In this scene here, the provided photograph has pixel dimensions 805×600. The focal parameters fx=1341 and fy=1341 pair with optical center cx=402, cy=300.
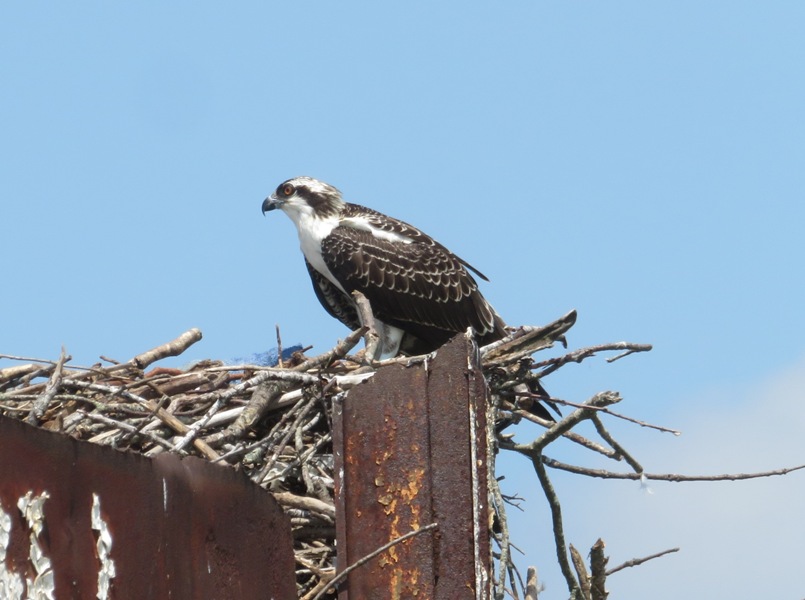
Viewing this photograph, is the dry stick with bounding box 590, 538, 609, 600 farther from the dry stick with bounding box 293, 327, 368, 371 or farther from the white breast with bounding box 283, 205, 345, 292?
the white breast with bounding box 283, 205, 345, 292

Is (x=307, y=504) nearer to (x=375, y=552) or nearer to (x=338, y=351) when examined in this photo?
(x=338, y=351)

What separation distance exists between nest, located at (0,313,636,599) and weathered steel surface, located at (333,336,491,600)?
0.45 ft

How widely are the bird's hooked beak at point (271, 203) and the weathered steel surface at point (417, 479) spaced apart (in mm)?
5663

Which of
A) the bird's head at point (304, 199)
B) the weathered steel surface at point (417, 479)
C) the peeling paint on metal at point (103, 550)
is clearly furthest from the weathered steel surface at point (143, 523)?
the bird's head at point (304, 199)

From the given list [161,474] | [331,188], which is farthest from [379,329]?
[161,474]

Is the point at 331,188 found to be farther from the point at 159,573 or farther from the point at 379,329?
the point at 159,573

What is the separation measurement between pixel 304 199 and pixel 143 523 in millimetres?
6428

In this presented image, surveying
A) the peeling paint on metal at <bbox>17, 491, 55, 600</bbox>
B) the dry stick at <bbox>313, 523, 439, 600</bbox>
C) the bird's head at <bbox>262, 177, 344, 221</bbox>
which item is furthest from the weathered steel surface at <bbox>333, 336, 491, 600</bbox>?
the bird's head at <bbox>262, 177, 344, 221</bbox>

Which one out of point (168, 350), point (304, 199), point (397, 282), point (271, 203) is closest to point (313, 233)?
point (304, 199)

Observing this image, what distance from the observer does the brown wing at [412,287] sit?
882 cm

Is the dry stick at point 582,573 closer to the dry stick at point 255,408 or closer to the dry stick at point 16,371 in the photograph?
the dry stick at point 255,408

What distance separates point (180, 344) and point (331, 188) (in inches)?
117

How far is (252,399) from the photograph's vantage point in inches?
212

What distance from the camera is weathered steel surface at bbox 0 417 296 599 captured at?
9.44ft
